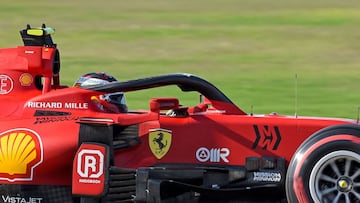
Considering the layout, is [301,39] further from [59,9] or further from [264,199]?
[264,199]

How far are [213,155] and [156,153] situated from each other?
47cm

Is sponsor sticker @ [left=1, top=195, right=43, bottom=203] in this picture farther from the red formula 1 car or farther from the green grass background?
the green grass background

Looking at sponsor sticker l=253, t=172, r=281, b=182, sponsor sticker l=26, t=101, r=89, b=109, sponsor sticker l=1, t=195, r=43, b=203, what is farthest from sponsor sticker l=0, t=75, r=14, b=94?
sponsor sticker l=253, t=172, r=281, b=182

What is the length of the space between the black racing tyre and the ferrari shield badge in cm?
110

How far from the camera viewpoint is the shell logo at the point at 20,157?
8.55 m

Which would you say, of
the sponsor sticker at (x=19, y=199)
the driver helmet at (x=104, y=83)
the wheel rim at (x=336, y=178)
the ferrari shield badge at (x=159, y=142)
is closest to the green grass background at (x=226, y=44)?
the driver helmet at (x=104, y=83)

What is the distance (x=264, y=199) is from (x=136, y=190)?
107 cm

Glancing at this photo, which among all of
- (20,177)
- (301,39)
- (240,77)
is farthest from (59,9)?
(20,177)

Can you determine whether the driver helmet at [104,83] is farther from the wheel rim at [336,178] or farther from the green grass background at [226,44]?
the green grass background at [226,44]

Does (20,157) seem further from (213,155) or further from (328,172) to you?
(328,172)

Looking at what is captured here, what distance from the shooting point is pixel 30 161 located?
8.56 metres

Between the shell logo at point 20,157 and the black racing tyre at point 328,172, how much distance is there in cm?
211

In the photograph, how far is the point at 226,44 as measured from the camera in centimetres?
2753

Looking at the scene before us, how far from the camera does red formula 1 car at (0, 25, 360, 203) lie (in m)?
8.38
